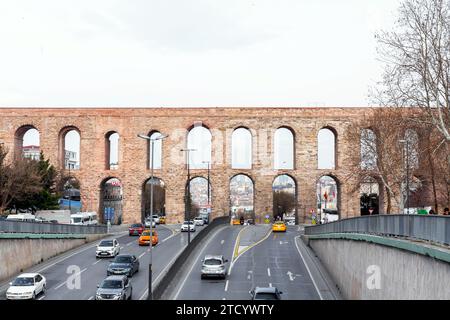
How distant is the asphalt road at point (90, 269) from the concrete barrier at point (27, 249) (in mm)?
984

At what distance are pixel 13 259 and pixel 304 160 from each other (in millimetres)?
55169

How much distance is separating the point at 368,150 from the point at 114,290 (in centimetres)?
3670

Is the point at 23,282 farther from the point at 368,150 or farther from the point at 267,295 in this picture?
the point at 368,150

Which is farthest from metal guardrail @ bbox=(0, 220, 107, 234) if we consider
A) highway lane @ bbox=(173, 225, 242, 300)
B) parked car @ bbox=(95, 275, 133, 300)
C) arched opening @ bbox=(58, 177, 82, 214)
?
arched opening @ bbox=(58, 177, 82, 214)

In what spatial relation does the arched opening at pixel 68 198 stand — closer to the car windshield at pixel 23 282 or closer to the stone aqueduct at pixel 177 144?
the stone aqueduct at pixel 177 144

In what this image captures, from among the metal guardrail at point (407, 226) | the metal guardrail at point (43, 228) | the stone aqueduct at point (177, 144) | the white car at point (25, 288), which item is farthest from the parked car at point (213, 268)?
the stone aqueduct at point (177, 144)

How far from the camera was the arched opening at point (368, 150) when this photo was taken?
195 feet

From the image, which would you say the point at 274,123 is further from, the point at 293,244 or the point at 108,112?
the point at 293,244

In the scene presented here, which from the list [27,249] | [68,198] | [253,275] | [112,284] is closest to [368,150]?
[253,275]

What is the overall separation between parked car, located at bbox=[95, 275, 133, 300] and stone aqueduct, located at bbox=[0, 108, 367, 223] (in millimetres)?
57340

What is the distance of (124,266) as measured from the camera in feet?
125
